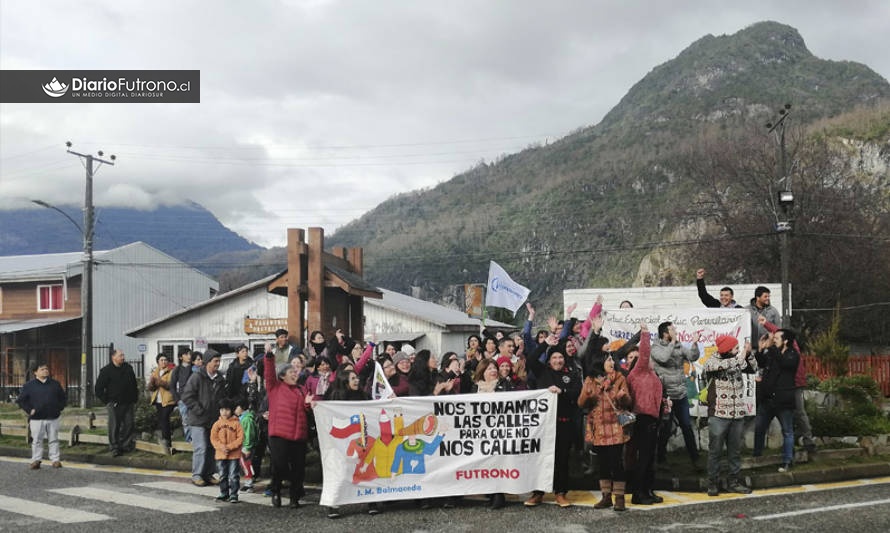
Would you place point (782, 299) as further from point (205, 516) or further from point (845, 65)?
point (845, 65)

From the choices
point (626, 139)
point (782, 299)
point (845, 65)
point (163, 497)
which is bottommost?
point (163, 497)

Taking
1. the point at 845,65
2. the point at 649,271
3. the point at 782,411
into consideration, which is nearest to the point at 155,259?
the point at 649,271

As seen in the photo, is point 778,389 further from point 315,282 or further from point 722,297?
point 315,282

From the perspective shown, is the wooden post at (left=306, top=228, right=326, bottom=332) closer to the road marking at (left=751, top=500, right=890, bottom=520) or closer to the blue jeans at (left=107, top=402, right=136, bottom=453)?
the blue jeans at (left=107, top=402, right=136, bottom=453)

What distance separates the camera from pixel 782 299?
25062 mm

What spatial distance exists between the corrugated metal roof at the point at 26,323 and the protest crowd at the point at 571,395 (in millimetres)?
32533

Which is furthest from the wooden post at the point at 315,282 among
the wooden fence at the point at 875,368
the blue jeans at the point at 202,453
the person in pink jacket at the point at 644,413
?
the wooden fence at the point at 875,368

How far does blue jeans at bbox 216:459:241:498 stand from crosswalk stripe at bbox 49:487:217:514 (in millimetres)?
427

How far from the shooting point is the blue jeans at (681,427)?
1134 centimetres

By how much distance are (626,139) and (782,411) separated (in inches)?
4907

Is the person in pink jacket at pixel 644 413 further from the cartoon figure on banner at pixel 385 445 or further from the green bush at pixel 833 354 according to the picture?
the green bush at pixel 833 354

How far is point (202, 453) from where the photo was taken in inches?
487

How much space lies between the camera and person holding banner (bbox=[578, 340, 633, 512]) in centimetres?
966

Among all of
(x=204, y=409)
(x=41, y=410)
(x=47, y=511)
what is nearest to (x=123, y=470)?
(x=41, y=410)
